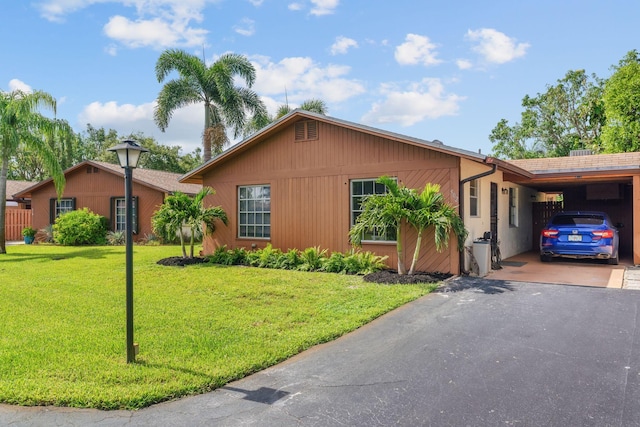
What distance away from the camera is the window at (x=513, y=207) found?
12.8 meters

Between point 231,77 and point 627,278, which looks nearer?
point 627,278

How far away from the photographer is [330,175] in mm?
10484

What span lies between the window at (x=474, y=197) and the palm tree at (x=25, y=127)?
1402cm

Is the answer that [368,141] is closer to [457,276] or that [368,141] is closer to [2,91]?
[457,276]

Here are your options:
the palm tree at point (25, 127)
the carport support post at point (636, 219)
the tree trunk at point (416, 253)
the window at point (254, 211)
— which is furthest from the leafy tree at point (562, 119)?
A: the palm tree at point (25, 127)

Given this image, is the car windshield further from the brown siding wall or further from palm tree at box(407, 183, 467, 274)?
the brown siding wall

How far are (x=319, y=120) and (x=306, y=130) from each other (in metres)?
0.49

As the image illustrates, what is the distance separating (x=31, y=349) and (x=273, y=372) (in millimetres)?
2721

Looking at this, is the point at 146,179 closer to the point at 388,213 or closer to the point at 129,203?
the point at 388,213

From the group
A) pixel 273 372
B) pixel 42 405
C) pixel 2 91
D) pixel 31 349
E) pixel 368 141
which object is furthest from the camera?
pixel 2 91

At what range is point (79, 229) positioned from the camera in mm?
17703

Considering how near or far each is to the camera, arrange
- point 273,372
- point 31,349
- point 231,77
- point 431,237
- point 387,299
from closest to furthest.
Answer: point 273,372 < point 31,349 < point 387,299 < point 431,237 < point 231,77

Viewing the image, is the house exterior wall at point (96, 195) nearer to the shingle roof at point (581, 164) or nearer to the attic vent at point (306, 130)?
the attic vent at point (306, 130)

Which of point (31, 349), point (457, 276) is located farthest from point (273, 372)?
point (457, 276)
